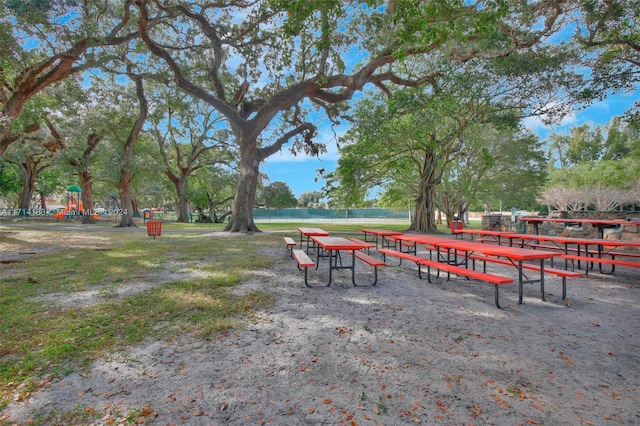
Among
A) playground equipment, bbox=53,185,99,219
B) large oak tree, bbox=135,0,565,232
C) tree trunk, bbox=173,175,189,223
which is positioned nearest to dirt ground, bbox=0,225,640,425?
large oak tree, bbox=135,0,565,232

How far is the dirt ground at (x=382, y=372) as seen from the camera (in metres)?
1.99

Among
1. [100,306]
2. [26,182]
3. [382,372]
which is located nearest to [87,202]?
[26,182]

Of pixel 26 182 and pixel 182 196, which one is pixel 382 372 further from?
pixel 26 182

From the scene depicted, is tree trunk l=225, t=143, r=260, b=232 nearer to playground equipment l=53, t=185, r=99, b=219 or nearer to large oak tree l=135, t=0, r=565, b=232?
large oak tree l=135, t=0, r=565, b=232

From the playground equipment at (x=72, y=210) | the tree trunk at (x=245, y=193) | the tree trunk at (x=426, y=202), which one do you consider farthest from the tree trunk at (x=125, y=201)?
the tree trunk at (x=426, y=202)

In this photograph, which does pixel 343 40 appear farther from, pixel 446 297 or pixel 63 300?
pixel 63 300

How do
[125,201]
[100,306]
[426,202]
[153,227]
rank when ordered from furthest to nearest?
[125,201]
[426,202]
[153,227]
[100,306]

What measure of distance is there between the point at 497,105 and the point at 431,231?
7.34 meters

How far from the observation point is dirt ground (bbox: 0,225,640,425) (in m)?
1.99

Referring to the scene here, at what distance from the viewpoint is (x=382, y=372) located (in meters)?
2.47

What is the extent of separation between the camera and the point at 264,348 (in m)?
2.87

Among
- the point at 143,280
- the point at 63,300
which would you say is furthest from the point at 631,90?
the point at 63,300

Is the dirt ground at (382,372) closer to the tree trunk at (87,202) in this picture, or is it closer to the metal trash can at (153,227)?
the metal trash can at (153,227)

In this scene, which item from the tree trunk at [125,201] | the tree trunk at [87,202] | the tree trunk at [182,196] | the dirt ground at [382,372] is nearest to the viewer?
the dirt ground at [382,372]
